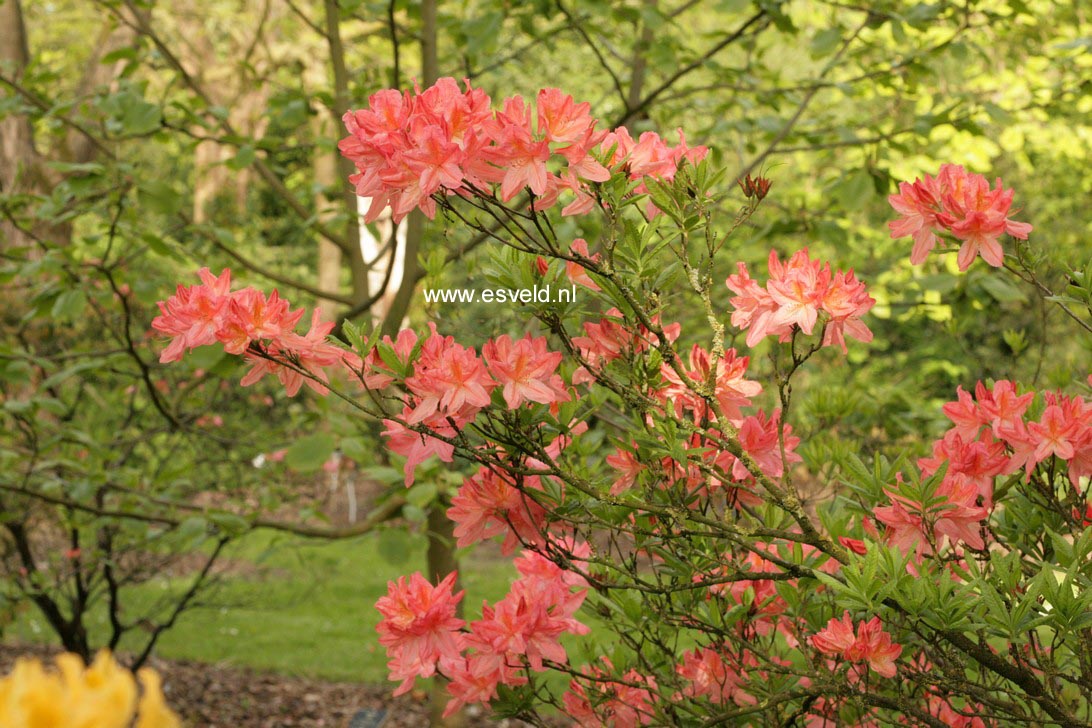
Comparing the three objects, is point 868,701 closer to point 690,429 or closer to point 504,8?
point 690,429

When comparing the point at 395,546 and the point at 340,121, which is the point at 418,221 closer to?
the point at 340,121

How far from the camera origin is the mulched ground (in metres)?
5.30

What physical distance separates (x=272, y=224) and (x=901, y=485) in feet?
49.5

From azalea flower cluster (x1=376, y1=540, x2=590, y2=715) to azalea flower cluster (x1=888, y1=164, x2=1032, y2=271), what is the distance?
0.71 m

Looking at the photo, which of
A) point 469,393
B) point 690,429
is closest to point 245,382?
point 469,393

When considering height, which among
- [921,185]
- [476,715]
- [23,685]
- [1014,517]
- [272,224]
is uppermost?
[23,685]

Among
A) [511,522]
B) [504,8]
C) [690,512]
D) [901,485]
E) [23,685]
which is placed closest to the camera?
[23,685]

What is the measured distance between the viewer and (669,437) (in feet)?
4.34

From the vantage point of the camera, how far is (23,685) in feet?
1.54

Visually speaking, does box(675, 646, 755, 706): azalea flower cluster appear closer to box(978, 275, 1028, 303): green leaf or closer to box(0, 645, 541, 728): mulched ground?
box(978, 275, 1028, 303): green leaf

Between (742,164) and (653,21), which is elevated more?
(653,21)

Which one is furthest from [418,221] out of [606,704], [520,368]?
[520,368]

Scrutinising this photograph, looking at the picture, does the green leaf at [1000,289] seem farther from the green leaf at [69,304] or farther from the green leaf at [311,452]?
the green leaf at [69,304]

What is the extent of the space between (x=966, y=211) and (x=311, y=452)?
2159 mm
